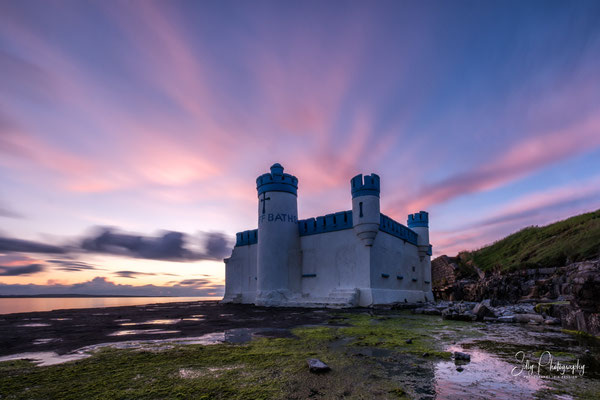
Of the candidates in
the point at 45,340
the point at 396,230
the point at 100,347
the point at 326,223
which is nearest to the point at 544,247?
the point at 396,230

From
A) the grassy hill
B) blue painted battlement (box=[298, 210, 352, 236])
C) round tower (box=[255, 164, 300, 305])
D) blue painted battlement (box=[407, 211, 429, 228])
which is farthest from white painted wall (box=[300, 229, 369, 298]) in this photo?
the grassy hill

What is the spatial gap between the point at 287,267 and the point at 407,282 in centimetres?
945

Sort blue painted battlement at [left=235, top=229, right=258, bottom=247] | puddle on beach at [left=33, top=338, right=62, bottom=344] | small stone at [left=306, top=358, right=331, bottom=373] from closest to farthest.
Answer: small stone at [left=306, top=358, right=331, bottom=373]
puddle on beach at [left=33, top=338, right=62, bottom=344]
blue painted battlement at [left=235, top=229, right=258, bottom=247]

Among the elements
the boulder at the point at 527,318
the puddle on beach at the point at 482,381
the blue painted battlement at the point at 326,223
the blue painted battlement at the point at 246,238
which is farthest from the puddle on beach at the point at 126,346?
the blue painted battlement at the point at 246,238

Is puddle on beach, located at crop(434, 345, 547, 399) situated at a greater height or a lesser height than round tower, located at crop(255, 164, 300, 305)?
lesser

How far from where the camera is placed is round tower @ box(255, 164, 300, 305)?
19188 mm

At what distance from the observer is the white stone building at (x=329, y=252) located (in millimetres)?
16859

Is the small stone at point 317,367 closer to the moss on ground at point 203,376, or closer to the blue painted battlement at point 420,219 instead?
the moss on ground at point 203,376

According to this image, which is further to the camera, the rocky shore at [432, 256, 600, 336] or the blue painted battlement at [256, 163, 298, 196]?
the blue painted battlement at [256, 163, 298, 196]

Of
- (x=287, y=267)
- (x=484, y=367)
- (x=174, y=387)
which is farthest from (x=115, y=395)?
(x=287, y=267)

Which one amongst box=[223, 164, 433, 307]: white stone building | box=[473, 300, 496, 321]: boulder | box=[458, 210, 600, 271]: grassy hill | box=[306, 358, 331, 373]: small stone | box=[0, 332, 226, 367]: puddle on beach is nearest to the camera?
box=[306, 358, 331, 373]: small stone

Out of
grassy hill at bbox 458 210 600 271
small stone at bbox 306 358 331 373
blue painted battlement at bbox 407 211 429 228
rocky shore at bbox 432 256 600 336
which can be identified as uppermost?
blue painted battlement at bbox 407 211 429 228

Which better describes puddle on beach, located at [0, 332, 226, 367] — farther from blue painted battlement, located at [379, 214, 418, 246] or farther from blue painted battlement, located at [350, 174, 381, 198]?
blue painted battlement, located at [379, 214, 418, 246]

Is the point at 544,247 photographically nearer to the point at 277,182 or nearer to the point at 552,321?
the point at 552,321
